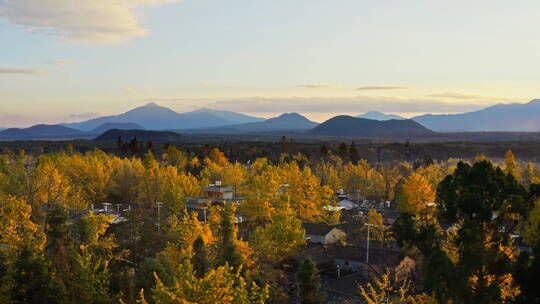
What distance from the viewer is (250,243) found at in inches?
1558

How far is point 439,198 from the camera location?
18.6 meters

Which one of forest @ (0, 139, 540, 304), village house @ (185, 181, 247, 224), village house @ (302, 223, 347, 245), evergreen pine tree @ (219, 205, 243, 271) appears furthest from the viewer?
village house @ (185, 181, 247, 224)

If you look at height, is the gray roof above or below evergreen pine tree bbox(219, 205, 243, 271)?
below

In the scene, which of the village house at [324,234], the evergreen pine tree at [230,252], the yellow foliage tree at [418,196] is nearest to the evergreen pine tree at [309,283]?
the evergreen pine tree at [230,252]

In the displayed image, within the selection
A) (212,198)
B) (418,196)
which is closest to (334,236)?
(418,196)

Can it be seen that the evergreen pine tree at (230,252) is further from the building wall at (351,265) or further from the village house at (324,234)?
the village house at (324,234)

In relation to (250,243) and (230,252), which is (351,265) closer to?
(250,243)

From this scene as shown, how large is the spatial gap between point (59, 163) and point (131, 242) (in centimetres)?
5207

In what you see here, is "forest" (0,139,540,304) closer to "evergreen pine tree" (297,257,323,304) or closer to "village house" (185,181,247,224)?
"evergreen pine tree" (297,257,323,304)

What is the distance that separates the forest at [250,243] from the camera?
1733 cm

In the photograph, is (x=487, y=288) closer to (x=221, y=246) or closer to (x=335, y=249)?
(x=221, y=246)

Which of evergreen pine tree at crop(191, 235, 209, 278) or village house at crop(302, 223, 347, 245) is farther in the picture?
village house at crop(302, 223, 347, 245)

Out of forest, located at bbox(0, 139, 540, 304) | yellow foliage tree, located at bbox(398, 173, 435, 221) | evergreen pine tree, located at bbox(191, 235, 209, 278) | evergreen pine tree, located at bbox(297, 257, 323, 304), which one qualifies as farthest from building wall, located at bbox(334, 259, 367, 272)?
evergreen pine tree, located at bbox(191, 235, 209, 278)

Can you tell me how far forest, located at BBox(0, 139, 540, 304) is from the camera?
56.9 feet
